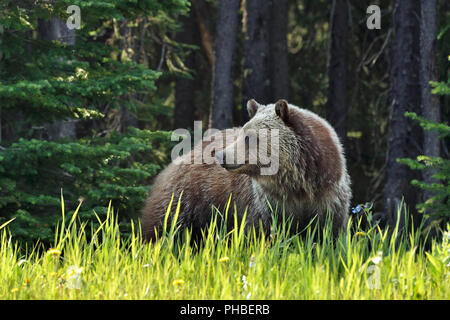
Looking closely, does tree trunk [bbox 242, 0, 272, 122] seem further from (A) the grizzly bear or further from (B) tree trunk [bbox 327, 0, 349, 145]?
(A) the grizzly bear

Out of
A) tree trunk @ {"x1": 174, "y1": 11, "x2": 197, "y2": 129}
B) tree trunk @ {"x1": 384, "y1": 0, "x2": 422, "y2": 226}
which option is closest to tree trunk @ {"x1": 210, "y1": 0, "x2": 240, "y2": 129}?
tree trunk @ {"x1": 384, "y1": 0, "x2": 422, "y2": 226}

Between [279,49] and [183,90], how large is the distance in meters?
2.74

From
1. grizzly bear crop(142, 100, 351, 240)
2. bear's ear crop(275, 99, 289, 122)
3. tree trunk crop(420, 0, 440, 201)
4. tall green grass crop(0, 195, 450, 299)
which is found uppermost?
tree trunk crop(420, 0, 440, 201)

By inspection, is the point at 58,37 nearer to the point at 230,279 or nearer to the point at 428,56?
the point at 230,279

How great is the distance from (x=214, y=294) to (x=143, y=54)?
8830mm

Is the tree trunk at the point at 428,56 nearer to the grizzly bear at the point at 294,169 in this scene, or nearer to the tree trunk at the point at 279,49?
the tree trunk at the point at 279,49

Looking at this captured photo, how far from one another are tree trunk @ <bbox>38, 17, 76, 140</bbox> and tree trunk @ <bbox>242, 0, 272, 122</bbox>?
12.2 ft

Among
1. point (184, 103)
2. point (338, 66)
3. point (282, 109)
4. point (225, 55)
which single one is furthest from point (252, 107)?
point (184, 103)

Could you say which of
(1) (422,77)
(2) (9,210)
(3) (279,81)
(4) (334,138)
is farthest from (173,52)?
(4) (334,138)

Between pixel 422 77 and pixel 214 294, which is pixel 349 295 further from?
pixel 422 77

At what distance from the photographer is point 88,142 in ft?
24.2

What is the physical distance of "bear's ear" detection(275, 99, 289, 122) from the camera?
18.7ft

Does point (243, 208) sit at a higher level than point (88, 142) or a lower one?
lower

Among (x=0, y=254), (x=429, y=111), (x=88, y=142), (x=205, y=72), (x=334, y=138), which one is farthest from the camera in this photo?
(x=205, y=72)
